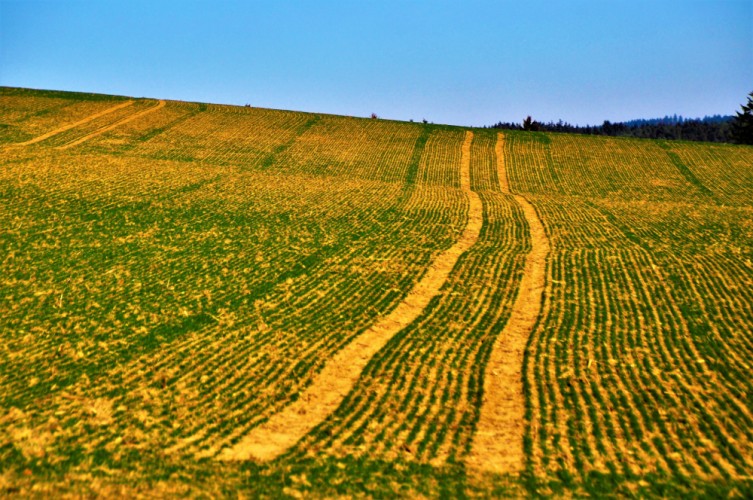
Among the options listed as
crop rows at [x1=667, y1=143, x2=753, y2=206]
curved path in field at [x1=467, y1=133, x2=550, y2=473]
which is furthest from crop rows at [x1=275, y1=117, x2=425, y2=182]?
curved path in field at [x1=467, y1=133, x2=550, y2=473]

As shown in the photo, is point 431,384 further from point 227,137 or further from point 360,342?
point 227,137

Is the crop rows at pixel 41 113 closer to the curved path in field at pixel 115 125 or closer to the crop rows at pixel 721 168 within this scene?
the curved path in field at pixel 115 125

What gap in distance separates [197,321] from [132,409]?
5506 millimetres

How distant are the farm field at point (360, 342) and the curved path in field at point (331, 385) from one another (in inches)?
3.1

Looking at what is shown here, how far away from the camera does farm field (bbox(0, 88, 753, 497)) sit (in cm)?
1148

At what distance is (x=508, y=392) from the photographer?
15.0 metres

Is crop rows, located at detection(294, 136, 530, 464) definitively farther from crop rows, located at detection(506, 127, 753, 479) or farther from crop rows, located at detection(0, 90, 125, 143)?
crop rows, located at detection(0, 90, 125, 143)

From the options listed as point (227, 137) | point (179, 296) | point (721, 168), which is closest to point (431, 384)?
point (179, 296)

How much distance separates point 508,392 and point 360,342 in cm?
520

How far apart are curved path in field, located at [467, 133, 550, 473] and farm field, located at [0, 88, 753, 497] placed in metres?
0.08

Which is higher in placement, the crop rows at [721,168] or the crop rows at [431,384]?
the crop rows at [721,168]

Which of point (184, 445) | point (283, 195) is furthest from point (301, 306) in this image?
point (283, 195)

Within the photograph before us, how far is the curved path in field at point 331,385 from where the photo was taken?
39.9 ft

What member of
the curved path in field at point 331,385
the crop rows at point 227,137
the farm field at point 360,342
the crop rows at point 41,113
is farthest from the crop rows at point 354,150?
the curved path in field at point 331,385
